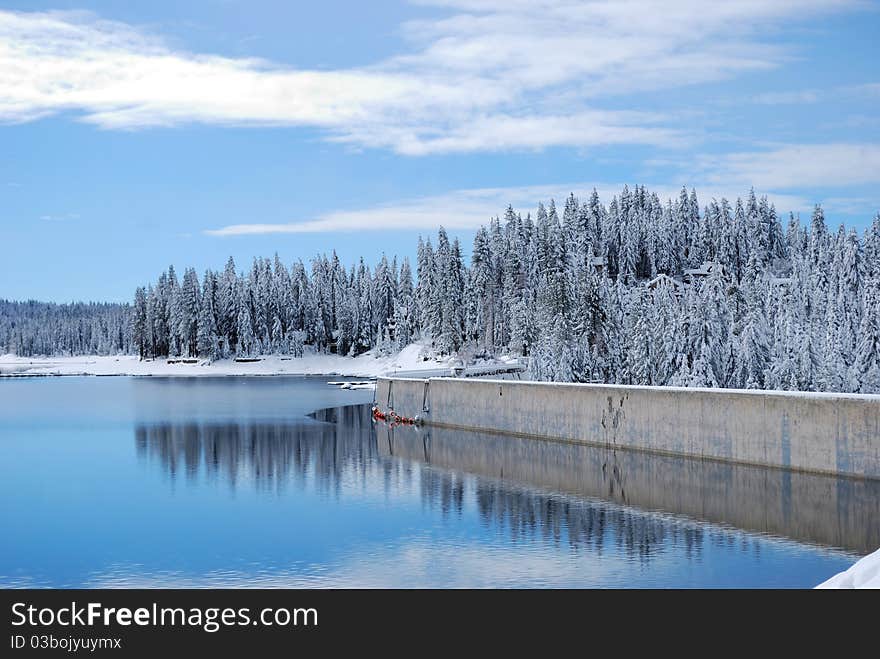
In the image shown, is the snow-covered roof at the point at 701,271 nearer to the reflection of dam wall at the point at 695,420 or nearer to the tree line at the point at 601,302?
the tree line at the point at 601,302

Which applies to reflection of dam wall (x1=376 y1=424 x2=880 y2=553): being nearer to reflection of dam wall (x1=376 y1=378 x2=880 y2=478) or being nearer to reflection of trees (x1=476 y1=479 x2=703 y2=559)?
reflection of dam wall (x1=376 y1=378 x2=880 y2=478)

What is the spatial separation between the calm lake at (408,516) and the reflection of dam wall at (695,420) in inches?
34.0

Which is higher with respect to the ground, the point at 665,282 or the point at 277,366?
the point at 665,282

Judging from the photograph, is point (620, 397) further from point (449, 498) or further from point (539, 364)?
point (539, 364)

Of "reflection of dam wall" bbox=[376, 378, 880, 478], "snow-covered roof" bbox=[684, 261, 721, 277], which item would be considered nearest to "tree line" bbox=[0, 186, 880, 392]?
"snow-covered roof" bbox=[684, 261, 721, 277]

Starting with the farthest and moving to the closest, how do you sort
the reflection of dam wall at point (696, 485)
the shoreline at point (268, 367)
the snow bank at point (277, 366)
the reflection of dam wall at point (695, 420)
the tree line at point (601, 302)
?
1. the snow bank at point (277, 366)
2. the shoreline at point (268, 367)
3. the tree line at point (601, 302)
4. the reflection of dam wall at point (695, 420)
5. the reflection of dam wall at point (696, 485)

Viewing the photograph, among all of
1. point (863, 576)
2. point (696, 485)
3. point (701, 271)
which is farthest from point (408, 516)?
point (701, 271)

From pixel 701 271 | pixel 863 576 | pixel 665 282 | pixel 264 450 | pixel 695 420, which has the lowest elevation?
pixel 264 450

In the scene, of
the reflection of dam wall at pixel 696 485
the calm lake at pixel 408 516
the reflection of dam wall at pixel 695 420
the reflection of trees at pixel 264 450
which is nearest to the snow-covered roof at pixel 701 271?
the reflection of trees at pixel 264 450

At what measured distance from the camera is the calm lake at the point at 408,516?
21484 millimetres

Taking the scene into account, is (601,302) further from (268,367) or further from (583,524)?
(268,367)

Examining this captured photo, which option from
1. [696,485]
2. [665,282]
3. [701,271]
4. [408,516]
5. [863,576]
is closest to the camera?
[863,576]

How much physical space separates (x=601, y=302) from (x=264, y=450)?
31.3m

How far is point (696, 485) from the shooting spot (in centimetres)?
3209
